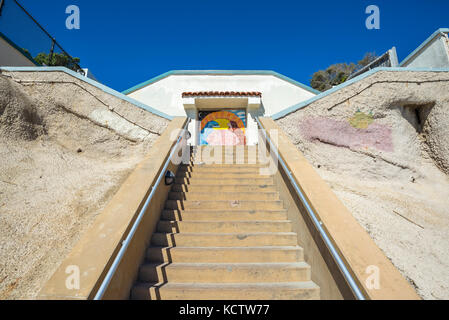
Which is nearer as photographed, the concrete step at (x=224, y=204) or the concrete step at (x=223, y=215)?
the concrete step at (x=223, y=215)

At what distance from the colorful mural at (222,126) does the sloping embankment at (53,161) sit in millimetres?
4067

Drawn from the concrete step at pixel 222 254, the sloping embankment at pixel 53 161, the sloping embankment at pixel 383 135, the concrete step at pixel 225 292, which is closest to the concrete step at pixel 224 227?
the concrete step at pixel 222 254

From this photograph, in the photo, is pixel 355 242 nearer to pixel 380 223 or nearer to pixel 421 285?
pixel 421 285

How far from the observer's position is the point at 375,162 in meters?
4.80

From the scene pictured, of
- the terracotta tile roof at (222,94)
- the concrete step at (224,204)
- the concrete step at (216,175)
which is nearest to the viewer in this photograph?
the concrete step at (224,204)

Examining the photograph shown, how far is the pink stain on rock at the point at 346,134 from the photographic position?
16.4ft

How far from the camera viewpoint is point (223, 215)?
3.26 m

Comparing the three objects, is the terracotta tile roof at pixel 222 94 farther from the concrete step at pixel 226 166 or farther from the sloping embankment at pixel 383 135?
the concrete step at pixel 226 166

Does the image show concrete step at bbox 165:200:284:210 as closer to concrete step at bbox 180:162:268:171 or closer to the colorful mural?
concrete step at bbox 180:162:268:171

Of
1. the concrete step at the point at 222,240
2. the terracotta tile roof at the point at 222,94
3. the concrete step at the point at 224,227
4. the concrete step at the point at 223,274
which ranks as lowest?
the concrete step at the point at 223,274

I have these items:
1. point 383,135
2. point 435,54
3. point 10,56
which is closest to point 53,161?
point 10,56

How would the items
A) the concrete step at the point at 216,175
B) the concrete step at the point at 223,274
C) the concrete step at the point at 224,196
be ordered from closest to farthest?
the concrete step at the point at 223,274 → the concrete step at the point at 224,196 → the concrete step at the point at 216,175

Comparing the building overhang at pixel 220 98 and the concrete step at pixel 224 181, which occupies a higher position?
the building overhang at pixel 220 98
